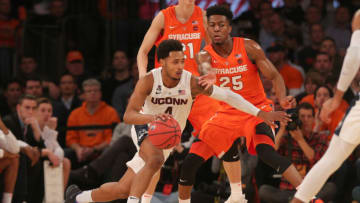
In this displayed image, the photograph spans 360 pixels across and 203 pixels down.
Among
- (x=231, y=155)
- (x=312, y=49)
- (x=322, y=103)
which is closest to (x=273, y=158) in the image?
(x=231, y=155)

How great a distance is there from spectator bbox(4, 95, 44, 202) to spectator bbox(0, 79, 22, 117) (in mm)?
1289

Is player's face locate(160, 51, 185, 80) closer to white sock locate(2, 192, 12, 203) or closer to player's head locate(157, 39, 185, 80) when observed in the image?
player's head locate(157, 39, 185, 80)

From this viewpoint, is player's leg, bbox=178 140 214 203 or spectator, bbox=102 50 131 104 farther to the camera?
spectator, bbox=102 50 131 104

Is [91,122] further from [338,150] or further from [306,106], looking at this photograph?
[338,150]

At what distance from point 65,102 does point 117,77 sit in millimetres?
921

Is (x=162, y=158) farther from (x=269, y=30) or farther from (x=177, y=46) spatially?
(x=269, y=30)

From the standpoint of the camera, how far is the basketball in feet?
20.0

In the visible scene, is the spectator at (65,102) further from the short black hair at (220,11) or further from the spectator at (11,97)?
the short black hair at (220,11)

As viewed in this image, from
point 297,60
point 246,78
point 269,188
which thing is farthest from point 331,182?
point 297,60

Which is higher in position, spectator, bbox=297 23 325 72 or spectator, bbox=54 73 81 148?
spectator, bbox=297 23 325 72

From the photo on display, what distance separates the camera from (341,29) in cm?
1141

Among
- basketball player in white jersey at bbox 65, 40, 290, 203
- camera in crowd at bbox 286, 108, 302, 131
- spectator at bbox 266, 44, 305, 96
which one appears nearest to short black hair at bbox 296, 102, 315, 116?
camera in crowd at bbox 286, 108, 302, 131

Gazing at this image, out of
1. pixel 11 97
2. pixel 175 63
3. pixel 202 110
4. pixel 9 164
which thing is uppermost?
pixel 175 63

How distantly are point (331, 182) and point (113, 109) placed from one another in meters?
3.37
